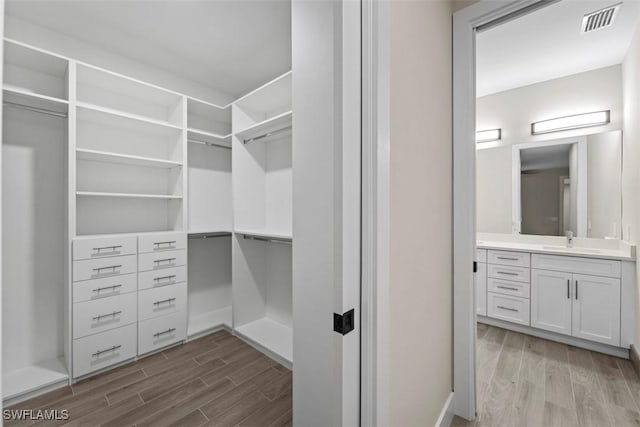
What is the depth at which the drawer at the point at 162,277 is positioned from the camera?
2471 mm

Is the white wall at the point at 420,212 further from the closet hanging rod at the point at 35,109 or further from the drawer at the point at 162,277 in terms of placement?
the closet hanging rod at the point at 35,109

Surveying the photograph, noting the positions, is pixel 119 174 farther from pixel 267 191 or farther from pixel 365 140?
pixel 365 140

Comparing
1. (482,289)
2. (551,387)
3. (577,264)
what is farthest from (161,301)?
(577,264)

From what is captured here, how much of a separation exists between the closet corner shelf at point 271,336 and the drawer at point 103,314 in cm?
94

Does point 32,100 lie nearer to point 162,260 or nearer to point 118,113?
point 118,113

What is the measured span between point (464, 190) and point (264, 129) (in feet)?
5.89

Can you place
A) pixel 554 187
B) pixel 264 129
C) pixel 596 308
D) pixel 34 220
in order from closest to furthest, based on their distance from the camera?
pixel 34 220
pixel 596 308
pixel 264 129
pixel 554 187

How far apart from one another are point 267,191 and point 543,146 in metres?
3.06

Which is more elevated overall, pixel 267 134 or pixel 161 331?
pixel 267 134

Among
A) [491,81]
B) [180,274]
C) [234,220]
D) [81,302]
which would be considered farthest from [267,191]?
[491,81]

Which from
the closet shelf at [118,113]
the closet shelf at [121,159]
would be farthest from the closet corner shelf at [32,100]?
the closet shelf at [121,159]

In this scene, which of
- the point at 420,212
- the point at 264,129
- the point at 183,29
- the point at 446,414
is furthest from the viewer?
the point at 264,129

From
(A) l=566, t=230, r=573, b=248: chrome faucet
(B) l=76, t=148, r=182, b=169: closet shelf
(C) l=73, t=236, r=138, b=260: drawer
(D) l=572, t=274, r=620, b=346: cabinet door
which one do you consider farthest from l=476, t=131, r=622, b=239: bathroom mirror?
(C) l=73, t=236, r=138, b=260: drawer

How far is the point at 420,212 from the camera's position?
1387 millimetres
